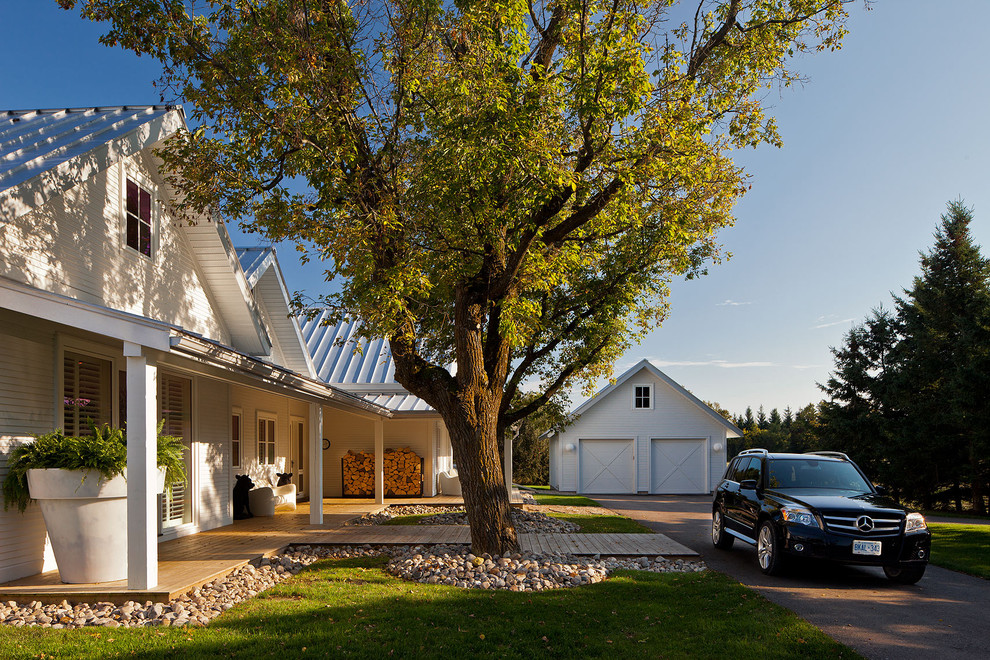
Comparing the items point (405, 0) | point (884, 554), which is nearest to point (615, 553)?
point (884, 554)

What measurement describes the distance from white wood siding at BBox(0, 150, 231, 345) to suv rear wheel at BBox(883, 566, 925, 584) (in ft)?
35.8

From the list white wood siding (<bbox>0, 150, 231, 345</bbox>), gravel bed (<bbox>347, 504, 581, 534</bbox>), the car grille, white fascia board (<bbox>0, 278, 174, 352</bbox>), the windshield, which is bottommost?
gravel bed (<bbox>347, 504, 581, 534</bbox>)

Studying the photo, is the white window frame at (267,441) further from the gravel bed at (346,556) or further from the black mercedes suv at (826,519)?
the black mercedes suv at (826,519)

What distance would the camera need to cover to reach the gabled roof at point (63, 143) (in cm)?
759

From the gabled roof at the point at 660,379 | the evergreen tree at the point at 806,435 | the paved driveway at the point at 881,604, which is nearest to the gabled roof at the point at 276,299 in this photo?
the paved driveway at the point at 881,604

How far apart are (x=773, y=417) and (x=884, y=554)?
216 feet

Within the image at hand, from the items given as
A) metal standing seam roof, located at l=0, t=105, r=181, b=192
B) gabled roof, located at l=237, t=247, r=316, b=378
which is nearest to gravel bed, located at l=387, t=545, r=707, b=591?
metal standing seam roof, located at l=0, t=105, r=181, b=192

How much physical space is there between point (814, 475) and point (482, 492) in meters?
4.88

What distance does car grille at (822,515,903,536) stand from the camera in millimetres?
9102

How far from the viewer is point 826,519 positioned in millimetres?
9203

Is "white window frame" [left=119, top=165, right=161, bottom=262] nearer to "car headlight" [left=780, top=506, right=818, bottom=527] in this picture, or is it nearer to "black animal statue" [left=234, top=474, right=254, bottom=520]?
"black animal statue" [left=234, top=474, right=254, bottom=520]

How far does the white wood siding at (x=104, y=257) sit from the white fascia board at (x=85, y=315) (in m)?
0.95

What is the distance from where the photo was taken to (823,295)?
2119cm

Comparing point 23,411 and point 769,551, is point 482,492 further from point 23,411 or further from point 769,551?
point 23,411
